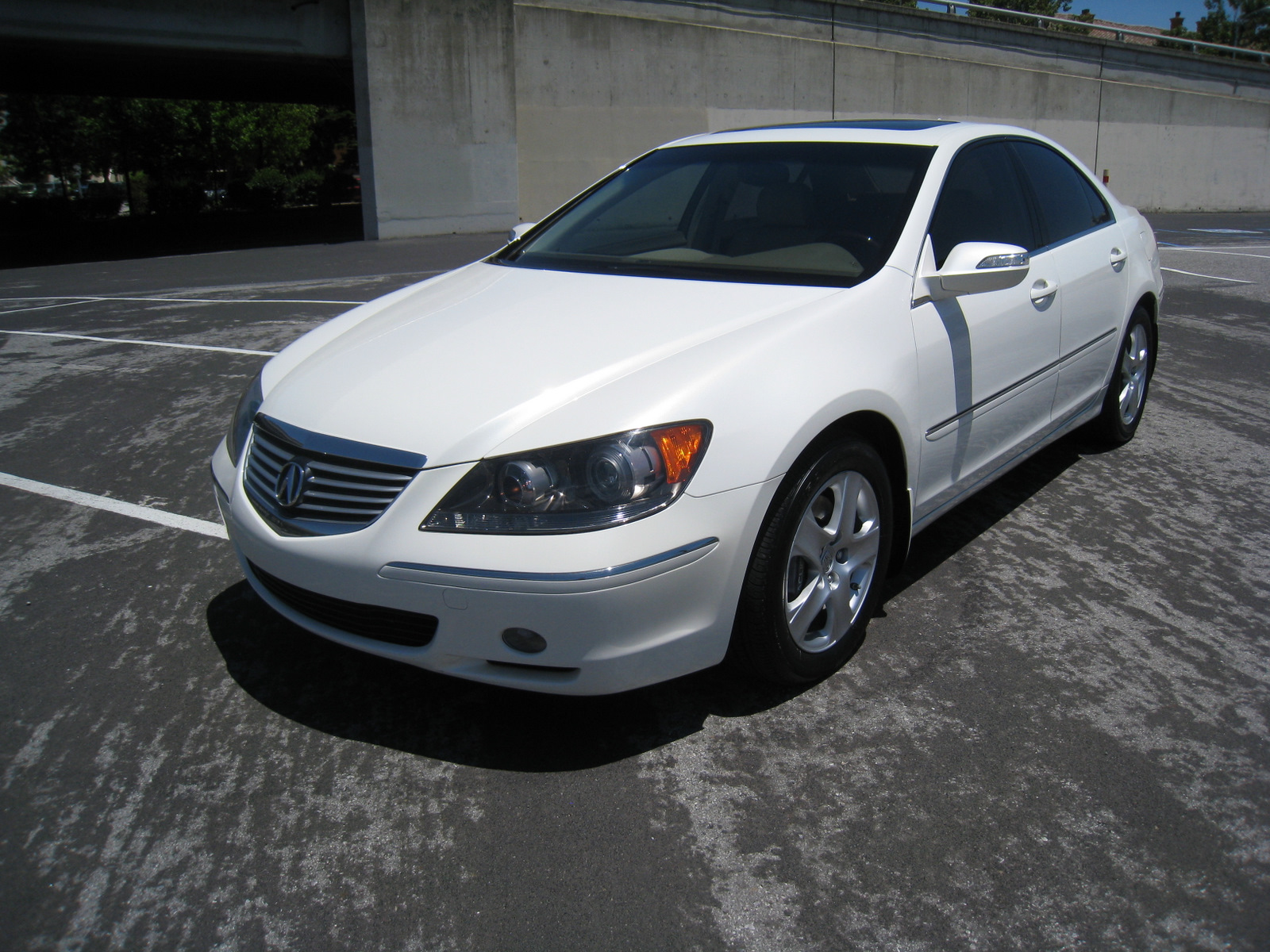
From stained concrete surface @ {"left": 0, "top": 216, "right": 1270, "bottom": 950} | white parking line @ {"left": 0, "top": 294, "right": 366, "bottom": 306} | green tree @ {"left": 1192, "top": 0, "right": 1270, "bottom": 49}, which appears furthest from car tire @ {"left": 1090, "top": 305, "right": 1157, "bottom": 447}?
green tree @ {"left": 1192, "top": 0, "right": 1270, "bottom": 49}

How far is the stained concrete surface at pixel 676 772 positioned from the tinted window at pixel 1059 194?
1.22 meters

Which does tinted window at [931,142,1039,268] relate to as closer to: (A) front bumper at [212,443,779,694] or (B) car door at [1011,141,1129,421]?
(B) car door at [1011,141,1129,421]

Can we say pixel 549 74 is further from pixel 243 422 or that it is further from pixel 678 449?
pixel 678 449

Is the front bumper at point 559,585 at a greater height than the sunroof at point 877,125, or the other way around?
the sunroof at point 877,125

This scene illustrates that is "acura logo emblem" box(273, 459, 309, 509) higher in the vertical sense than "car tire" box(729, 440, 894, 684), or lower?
higher

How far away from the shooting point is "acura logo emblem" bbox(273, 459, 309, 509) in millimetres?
2695

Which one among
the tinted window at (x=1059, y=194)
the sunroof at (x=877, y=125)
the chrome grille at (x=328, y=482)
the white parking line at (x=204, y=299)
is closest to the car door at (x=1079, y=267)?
the tinted window at (x=1059, y=194)

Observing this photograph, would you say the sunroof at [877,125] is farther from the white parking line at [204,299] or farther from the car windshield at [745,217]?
the white parking line at [204,299]

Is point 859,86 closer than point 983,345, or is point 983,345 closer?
point 983,345

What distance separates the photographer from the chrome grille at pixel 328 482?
2545 mm

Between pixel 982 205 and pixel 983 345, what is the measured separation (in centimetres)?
69

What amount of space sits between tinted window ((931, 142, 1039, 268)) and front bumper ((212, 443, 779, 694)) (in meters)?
1.49

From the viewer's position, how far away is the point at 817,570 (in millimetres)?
2891

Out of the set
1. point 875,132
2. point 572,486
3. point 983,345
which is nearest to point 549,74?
point 875,132
